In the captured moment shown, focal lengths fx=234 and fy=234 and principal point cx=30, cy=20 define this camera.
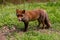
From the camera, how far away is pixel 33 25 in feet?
31.4

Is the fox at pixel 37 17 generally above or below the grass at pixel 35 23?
above

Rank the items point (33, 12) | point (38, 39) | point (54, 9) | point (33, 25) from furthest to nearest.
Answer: point (54, 9) < point (33, 25) < point (33, 12) < point (38, 39)

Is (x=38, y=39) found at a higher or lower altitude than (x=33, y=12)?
lower

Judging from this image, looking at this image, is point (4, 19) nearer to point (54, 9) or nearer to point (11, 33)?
point (11, 33)

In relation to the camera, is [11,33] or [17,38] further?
[11,33]

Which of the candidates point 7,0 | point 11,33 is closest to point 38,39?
point 11,33

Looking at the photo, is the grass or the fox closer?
the grass

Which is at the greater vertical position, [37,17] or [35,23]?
[37,17]

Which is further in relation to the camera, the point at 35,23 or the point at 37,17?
the point at 35,23

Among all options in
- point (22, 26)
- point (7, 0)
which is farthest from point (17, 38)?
point (7, 0)

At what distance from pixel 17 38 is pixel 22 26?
147 centimetres

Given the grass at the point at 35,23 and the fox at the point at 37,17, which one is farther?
the fox at the point at 37,17

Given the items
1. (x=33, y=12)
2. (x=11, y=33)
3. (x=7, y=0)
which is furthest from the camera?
(x=7, y=0)

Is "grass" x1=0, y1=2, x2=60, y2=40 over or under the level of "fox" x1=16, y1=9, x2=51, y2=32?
under
